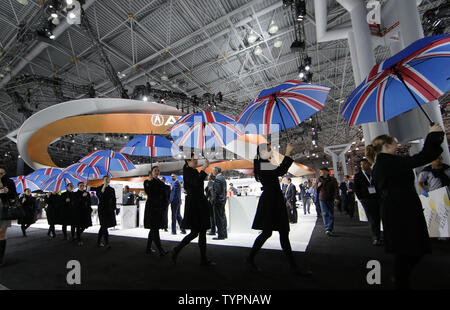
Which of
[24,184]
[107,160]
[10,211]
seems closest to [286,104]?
[10,211]

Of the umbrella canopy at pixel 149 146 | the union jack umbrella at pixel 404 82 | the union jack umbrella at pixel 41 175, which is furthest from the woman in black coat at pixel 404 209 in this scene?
the union jack umbrella at pixel 41 175

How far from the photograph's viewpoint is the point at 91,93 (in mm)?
9891

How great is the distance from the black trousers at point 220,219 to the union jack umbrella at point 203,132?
1505mm

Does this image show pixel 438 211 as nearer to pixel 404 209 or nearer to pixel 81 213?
pixel 404 209

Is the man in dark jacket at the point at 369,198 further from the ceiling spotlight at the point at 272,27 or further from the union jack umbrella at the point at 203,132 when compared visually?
the ceiling spotlight at the point at 272,27

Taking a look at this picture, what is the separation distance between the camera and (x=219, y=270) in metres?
2.71

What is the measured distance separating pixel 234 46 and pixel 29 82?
8624 mm

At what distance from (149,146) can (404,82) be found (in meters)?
4.61

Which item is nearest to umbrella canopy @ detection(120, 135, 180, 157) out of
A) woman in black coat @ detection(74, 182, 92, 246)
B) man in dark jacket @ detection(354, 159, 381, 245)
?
woman in black coat @ detection(74, 182, 92, 246)

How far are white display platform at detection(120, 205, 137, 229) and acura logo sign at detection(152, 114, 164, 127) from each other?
3164 mm

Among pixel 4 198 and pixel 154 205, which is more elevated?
pixel 4 198

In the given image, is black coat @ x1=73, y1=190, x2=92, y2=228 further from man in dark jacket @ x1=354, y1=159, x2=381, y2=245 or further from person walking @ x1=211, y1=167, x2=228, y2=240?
man in dark jacket @ x1=354, y1=159, x2=381, y2=245
